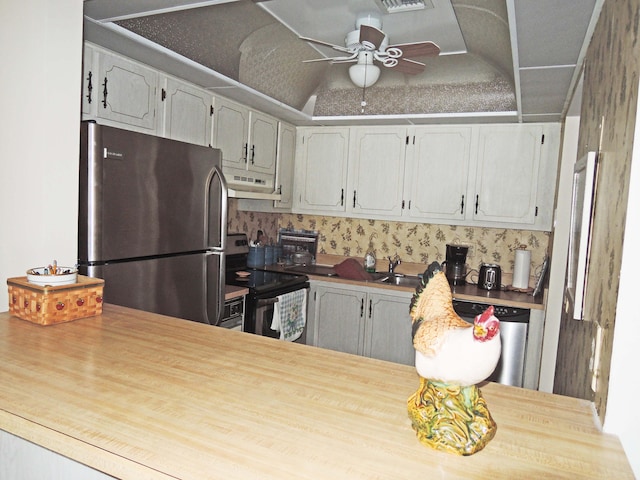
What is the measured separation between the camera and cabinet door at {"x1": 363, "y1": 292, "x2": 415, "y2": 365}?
3.60 m

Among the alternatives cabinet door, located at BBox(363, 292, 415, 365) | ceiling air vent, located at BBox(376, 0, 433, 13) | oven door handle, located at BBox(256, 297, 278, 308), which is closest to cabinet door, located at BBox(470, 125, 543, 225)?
cabinet door, located at BBox(363, 292, 415, 365)

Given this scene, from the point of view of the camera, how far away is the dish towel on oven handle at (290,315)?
3418 millimetres

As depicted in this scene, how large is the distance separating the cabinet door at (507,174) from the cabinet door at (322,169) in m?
1.16

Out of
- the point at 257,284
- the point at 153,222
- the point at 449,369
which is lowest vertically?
the point at 257,284

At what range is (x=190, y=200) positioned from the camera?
8.64 feet

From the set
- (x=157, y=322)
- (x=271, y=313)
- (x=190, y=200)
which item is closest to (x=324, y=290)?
(x=271, y=313)

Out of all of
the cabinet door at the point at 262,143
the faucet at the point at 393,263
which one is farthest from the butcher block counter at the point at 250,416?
the faucet at the point at 393,263

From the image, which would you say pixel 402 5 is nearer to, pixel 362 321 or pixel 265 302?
pixel 265 302

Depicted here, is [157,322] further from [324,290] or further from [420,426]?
[324,290]

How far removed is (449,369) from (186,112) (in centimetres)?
265

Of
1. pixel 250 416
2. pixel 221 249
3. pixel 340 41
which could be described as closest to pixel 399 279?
pixel 221 249

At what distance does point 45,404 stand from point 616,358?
1236 millimetres

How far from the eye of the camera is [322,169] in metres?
4.26

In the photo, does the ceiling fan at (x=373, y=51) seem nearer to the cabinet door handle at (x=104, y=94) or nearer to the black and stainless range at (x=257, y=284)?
the cabinet door handle at (x=104, y=94)
